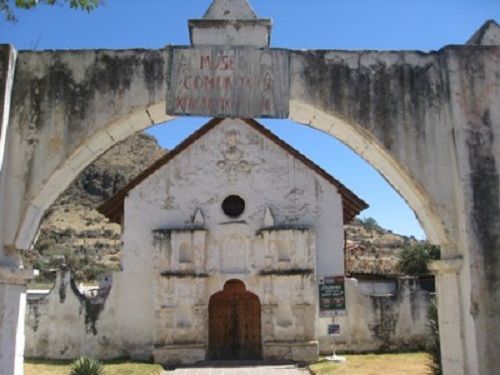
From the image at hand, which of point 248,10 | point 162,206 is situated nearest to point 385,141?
point 248,10

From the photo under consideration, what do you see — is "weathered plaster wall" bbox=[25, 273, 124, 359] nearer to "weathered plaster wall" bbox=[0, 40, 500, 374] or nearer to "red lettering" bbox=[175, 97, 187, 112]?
"weathered plaster wall" bbox=[0, 40, 500, 374]

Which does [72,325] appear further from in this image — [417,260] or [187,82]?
[417,260]

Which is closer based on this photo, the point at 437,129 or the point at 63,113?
the point at 63,113

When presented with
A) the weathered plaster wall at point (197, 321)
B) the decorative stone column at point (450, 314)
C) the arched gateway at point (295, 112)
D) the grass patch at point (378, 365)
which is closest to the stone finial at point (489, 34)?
the arched gateway at point (295, 112)

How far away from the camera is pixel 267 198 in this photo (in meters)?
18.5

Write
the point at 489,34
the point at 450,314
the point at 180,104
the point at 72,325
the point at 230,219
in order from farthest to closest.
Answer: the point at 230,219
the point at 72,325
the point at 489,34
the point at 180,104
the point at 450,314

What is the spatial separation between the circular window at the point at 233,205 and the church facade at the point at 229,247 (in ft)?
0.11

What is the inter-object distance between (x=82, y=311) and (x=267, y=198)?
22.0 ft

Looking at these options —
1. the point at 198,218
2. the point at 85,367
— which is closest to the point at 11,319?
the point at 85,367

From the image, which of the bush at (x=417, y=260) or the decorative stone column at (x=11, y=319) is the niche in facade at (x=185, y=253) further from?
the bush at (x=417, y=260)

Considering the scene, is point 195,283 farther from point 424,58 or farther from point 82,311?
point 424,58

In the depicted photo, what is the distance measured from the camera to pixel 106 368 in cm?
1512

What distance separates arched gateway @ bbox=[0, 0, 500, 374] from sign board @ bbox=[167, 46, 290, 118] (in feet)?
0.04

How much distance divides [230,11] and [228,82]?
985 mm
